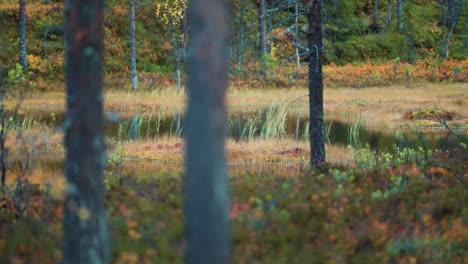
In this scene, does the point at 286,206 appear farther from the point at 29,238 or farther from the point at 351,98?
the point at 351,98

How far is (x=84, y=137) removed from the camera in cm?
477

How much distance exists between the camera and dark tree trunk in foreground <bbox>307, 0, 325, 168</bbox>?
36.5 feet

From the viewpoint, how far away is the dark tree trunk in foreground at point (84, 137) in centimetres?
475

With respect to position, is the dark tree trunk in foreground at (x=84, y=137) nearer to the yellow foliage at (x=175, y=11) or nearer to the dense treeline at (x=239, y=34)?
the dense treeline at (x=239, y=34)

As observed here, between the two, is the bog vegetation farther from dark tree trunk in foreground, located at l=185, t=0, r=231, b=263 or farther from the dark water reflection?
dark tree trunk in foreground, located at l=185, t=0, r=231, b=263

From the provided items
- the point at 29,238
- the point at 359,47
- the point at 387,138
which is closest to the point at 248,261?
the point at 29,238

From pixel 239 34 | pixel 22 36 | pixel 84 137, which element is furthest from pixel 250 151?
pixel 22 36

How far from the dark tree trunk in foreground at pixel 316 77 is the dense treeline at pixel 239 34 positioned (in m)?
17.1

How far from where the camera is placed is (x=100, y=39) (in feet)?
16.1

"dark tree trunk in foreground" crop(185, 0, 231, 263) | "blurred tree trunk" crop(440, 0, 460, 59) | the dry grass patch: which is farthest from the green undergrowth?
"blurred tree trunk" crop(440, 0, 460, 59)

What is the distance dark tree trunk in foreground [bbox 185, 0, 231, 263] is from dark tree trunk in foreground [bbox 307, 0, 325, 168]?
22.9 ft

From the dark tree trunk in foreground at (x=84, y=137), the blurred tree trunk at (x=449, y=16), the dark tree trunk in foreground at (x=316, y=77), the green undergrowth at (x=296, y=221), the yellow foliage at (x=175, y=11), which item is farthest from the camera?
the blurred tree trunk at (x=449, y=16)

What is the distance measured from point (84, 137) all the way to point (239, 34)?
27722 millimetres

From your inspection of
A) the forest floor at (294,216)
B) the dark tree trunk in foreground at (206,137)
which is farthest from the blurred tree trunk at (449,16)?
the dark tree trunk in foreground at (206,137)
